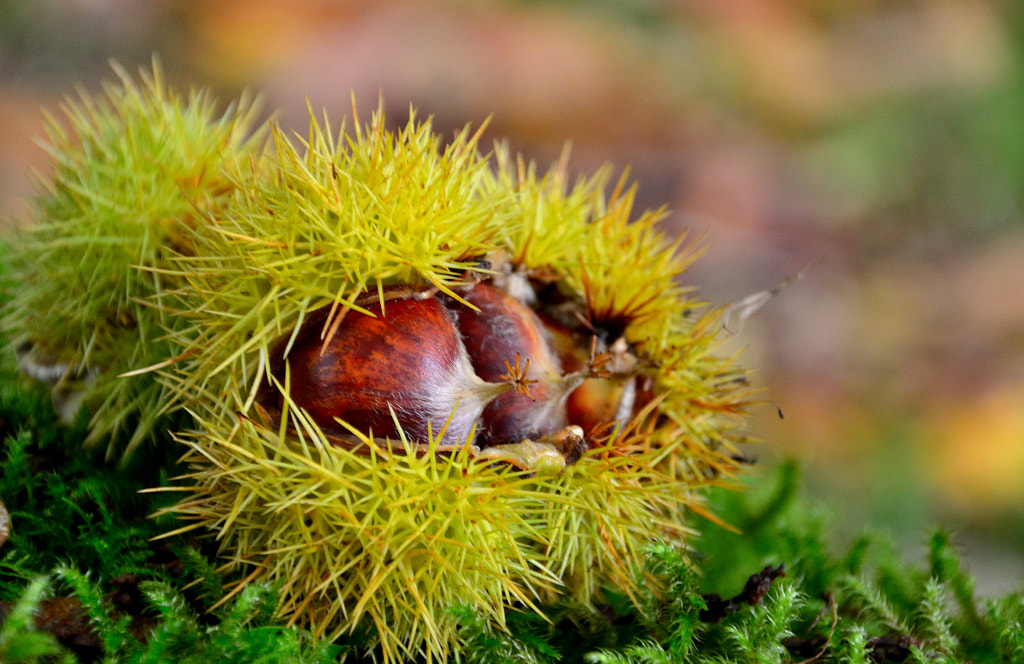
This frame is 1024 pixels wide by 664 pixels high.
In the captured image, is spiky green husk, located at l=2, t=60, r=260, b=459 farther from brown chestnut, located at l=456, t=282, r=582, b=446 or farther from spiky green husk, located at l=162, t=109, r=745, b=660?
brown chestnut, located at l=456, t=282, r=582, b=446

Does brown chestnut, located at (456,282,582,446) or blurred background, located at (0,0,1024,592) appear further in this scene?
blurred background, located at (0,0,1024,592)

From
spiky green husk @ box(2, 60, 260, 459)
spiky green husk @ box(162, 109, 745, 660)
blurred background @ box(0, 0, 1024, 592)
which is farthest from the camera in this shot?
blurred background @ box(0, 0, 1024, 592)

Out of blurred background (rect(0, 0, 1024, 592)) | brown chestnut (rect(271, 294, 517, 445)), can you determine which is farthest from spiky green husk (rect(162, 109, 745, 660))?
blurred background (rect(0, 0, 1024, 592))

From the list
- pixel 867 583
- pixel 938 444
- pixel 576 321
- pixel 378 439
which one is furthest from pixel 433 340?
pixel 938 444

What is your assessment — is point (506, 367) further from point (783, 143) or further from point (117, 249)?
point (783, 143)

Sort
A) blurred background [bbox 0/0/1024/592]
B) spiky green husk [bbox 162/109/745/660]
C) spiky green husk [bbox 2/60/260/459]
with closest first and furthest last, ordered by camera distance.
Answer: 1. spiky green husk [bbox 162/109/745/660]
2. spiky green husk [bbox 2/60/260/459]
3. blurred background [bbox 0/0/1024/592]

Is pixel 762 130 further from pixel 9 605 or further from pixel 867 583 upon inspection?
pixel 9 605
